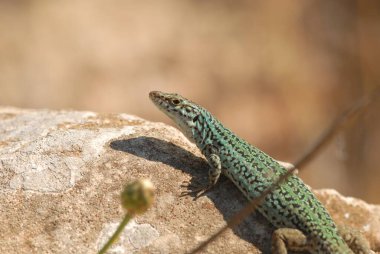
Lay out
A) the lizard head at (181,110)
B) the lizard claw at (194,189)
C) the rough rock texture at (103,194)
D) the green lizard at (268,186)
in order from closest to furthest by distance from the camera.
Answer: the rough rock texture at (103,194), the green lizard at (268,186), the lizard claw at (194,189), the lizard head at (181,110)

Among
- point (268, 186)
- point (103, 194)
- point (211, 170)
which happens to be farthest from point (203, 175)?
point (103, 194)

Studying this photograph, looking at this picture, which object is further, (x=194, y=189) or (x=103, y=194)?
(x=194, y=189)

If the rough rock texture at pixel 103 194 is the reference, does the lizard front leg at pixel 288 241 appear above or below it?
above

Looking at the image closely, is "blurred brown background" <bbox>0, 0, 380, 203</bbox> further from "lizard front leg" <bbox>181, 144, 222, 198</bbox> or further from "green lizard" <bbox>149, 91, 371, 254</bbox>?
"lizard front leg" <bbox>181, 144, 222, 198</bbox>

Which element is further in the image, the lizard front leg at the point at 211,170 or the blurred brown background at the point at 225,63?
the blurred brown background at the point at 225,63

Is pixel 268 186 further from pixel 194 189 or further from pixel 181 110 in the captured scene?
pixel 181 110

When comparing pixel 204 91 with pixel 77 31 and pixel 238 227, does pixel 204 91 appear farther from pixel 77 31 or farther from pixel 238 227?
pixel 238 227

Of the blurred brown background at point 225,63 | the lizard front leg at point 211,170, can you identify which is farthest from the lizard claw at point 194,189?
the blurred brown background at point 225,63

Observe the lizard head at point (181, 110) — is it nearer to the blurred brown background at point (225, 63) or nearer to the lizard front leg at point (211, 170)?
the lizard front leg at point (211, 170)
